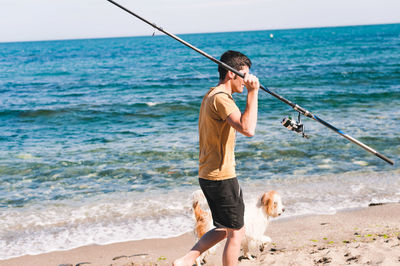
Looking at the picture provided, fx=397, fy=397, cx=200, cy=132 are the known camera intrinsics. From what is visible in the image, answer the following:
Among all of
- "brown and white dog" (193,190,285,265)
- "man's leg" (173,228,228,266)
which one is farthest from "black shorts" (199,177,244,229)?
"brown and white dog" (193,190,285,265)

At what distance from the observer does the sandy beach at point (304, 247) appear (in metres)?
4.09

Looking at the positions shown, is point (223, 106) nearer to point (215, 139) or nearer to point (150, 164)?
point (215, 139)

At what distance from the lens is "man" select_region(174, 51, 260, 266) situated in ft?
9.77


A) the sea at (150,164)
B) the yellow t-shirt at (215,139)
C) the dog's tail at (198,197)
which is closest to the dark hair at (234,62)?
the yellow t-shirt at (215,139)

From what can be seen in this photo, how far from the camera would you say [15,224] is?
6.02 m

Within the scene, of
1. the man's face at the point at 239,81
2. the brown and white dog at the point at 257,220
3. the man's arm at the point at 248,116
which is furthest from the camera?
the brown and white dog at the point at 257,220

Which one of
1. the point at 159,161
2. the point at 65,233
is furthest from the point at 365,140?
the point at 65,233

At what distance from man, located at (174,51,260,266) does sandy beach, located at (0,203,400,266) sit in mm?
1227

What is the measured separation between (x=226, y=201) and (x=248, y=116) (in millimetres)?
758

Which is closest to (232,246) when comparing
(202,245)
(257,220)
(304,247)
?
(202,245)

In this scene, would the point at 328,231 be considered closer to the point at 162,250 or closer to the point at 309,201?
the point at 309,201

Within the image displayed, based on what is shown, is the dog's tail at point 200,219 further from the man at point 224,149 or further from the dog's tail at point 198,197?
the man at point 224,149

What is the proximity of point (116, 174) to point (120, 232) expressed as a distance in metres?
2.78

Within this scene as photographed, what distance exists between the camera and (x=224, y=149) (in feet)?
10.3
